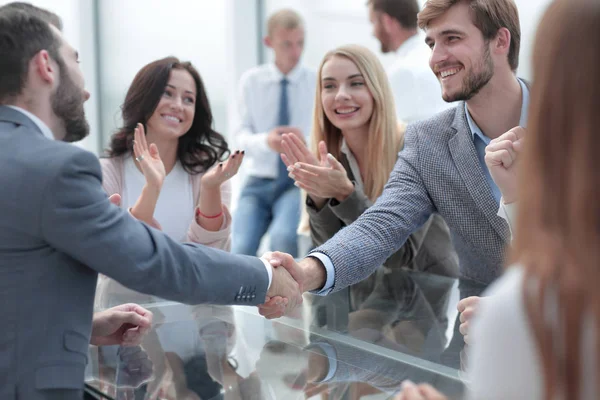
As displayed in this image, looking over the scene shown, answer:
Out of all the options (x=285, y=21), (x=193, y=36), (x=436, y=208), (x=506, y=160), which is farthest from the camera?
(x=193, y=36)

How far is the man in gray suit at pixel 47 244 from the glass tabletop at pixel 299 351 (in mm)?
220

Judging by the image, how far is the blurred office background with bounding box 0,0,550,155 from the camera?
5.48m

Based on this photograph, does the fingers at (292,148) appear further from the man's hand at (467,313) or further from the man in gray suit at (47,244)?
the man in gray suit at (47,244)

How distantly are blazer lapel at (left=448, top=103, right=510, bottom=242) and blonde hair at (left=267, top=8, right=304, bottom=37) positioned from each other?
101 inches

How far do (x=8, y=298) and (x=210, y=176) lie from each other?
1.32 meters

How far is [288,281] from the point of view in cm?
183

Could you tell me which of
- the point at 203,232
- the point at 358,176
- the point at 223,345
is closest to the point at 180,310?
the point at 223,345

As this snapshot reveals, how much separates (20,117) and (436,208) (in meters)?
1.30

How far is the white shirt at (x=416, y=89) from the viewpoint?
11.4 feet

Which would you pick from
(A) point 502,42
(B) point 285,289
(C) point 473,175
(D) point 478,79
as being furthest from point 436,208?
(B) point 285,289

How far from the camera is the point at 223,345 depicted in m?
1.70

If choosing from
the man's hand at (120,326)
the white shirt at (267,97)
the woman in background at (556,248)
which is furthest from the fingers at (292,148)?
the white shirt at (267,97)

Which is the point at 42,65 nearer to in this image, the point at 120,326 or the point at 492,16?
the point at 120,326

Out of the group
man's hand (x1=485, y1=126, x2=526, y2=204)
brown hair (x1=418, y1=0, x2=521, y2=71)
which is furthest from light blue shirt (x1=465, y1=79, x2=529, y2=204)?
man's hand (x1=485, y1=126, x2=526, y2=204)
